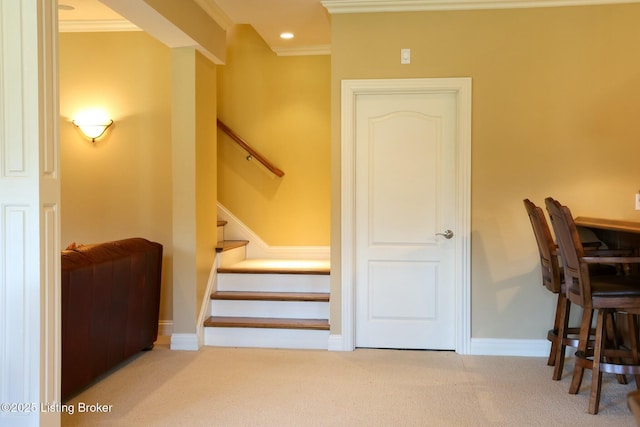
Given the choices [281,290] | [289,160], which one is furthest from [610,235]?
[289,160]

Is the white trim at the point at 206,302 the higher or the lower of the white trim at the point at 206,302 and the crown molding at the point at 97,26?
the lower

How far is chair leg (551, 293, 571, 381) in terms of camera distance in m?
3.35

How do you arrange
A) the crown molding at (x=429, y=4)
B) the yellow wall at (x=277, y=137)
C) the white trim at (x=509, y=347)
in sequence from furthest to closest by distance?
1. the yellow wall at (x=277, y=137)
2. the white trim at (x=509, y=347)
3. the crown molding at (x=429, y=4)

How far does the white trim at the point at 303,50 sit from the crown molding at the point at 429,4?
119 centimetres

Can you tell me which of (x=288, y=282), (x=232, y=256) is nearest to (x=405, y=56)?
(x=288, y=282)

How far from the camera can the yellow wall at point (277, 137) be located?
17.0 feet

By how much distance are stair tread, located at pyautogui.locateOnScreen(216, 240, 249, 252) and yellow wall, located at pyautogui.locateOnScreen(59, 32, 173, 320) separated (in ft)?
1.32

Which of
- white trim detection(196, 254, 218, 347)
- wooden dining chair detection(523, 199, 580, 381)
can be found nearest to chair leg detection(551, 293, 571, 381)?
wooden dining chair detection(523, 199, 580, 381)

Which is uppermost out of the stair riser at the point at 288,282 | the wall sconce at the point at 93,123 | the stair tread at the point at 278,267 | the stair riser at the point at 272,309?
the wall sconce at the point at 93,123

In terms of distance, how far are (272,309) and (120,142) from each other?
1857 millimetres

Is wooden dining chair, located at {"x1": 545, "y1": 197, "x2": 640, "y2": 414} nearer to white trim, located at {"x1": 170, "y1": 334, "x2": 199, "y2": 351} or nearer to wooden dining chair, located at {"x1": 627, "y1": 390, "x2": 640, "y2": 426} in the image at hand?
wooden dining chair, located at {"x1": 627, "y1": 390, "x2": 640, "y2": 426}

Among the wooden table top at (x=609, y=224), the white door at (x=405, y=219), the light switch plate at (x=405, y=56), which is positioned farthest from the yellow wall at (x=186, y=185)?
the wooden table top at (x=609, y=224)

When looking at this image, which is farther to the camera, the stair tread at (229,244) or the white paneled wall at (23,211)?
the stair tread at (229,244)

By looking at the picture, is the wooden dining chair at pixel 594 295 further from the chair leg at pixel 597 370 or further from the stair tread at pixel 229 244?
the stair tread at pixel 229 244
